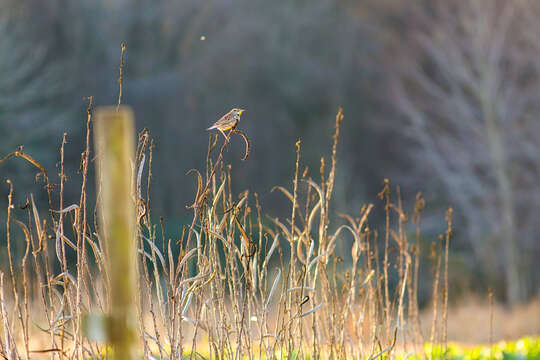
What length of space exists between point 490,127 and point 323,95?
409 centimetres

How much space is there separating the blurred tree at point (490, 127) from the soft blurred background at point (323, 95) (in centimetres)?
4

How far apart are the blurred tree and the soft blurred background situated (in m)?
0.04

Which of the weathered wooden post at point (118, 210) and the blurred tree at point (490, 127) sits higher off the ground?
the blurred tree at point (490, 127)

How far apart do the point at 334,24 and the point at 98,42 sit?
540cm

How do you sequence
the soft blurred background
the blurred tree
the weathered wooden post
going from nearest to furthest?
the weathered wooden post → the soft blurred background → the blurred tree

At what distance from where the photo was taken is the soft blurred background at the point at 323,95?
11.4 metres

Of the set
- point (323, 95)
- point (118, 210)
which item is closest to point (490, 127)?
point (323, 95)

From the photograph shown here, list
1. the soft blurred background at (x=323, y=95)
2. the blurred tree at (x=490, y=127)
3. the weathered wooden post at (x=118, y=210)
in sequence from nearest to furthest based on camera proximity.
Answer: the weathered wooden post at (x=118, y=210) < the soft blurred background at (x=323, y=95) < the blurred tree at (x=490, y=127)

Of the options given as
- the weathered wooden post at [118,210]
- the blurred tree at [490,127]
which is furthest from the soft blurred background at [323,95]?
the weathered wooden post at [118,210]

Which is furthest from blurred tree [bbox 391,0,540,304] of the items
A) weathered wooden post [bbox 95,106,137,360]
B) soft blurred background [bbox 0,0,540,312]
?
weathered wooden post [bbox 95,106,137,360]

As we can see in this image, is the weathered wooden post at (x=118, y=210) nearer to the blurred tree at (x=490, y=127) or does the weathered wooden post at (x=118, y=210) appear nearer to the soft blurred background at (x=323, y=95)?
the soft blurred background at (x=323, y=95)

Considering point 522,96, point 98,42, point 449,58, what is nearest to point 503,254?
point 522,96

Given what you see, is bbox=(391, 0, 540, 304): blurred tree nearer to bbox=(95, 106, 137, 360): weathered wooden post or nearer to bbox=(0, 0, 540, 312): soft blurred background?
bbox=(0, 0, 540, 312): soft blurred background

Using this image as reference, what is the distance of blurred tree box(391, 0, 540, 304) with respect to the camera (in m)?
11.7
